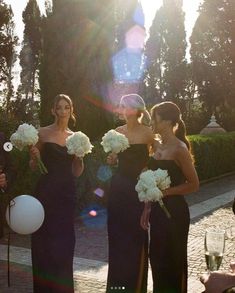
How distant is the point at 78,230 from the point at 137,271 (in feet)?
14.9

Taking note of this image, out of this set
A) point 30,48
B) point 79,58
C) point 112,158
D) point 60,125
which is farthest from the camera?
point 30,48

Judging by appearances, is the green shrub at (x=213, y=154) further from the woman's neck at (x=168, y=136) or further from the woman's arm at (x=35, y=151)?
the woman's neck at (x=168, y=136)

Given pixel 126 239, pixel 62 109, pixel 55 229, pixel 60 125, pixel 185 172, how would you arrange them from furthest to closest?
pixel 60 125 < pixel 62 109 < pixel 55 229 < pixel 126 239 < pixel 185 172

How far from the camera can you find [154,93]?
50.1m

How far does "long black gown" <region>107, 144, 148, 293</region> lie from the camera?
4.96 m

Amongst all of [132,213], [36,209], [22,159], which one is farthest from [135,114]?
[22,159]

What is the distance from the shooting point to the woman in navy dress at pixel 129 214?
4961 millimetres

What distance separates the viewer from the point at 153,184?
3943 mm

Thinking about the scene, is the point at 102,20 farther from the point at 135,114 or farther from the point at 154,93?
the point at 154,93

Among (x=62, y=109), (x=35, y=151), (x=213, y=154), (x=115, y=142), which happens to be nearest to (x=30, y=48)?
(x=213, y=154)

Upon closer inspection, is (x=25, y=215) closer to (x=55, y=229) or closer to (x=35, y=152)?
(x=55, y=229)

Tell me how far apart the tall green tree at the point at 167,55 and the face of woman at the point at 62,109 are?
42.7 m

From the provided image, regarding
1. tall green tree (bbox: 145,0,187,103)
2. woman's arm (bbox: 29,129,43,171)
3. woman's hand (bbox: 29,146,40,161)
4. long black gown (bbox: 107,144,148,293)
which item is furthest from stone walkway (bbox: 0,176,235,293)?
tall green tree (bbox: 145,0,187,103)

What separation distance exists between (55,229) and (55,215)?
17 centimetres
